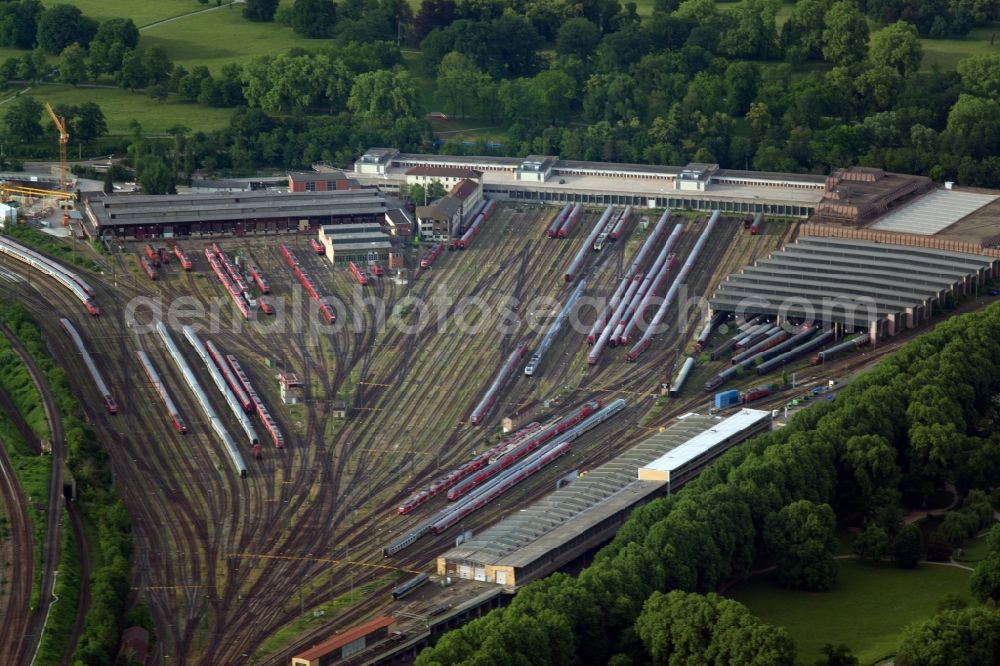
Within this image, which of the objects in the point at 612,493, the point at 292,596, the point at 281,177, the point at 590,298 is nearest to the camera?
the point at 292,596

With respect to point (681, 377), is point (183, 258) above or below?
above

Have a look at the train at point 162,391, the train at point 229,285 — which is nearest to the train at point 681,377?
the train at point 229,285

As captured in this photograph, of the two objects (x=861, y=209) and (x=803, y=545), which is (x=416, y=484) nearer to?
(x=803, y=545)

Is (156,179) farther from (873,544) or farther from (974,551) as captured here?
(974,551)

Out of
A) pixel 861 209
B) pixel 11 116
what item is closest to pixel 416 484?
pixel 861 209

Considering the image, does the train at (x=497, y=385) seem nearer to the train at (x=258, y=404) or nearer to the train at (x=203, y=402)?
the train at (x=258, y=404)

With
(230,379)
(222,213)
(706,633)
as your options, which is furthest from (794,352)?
(222,213)
